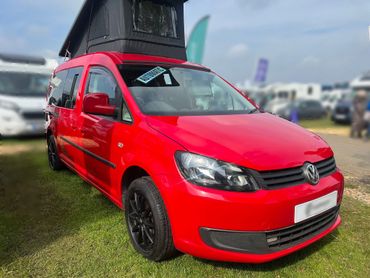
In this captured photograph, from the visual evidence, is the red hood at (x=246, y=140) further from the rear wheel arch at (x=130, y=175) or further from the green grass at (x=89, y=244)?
the green grass at (x=89, y=244)

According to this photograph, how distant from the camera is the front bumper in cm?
212

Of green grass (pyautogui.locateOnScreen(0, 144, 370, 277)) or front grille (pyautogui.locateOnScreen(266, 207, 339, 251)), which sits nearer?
front grille (pyautogui.locateOnScreen(266, 207, 339, 251))

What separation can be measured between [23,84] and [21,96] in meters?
0.43

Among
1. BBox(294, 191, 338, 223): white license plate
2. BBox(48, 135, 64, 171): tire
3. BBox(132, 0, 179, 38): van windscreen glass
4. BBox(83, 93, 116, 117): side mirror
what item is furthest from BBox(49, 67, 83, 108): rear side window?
BBox(294, 191, 338, 223): white license plate

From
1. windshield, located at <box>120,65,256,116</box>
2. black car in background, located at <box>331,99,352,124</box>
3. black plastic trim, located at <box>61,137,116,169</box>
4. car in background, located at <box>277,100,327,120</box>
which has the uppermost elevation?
windshield, located at <box>120,65,256,116</box>

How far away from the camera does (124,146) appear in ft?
9.41

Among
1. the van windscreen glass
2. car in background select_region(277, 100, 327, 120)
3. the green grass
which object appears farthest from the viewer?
car in background select_region(277, 100, 327, 120)

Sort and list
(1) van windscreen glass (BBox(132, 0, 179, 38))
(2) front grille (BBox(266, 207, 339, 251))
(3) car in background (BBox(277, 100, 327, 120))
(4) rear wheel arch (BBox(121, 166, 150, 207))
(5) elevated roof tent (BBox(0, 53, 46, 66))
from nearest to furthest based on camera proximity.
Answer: (2) front grille (BBox(266, 207, 339, 251))
(4) rear wheel arch (BBox(121, 166, 150, 207))
(5) elevated roof tent (BBox(0, 53, 46, 66))
(1) van windscreen glass (BBox(132, 0, 179, 38))
(3) car in background (BBox(277, 100, 327, 120))

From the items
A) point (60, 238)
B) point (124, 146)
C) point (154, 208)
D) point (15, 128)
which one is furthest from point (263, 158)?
point (15, 128)

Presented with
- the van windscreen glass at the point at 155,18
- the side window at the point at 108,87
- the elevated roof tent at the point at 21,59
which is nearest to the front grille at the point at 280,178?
the side window at the point at 108,87

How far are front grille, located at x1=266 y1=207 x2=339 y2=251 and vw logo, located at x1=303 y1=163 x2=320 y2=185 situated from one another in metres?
0.28

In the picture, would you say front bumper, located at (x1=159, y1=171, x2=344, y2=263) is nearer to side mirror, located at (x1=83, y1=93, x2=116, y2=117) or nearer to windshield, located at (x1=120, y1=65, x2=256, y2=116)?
windshield, located at (x1=120, y1=65, x2=256, y2=116)

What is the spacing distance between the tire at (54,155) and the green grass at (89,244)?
3.28 ft

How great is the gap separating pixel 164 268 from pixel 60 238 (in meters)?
1.10
